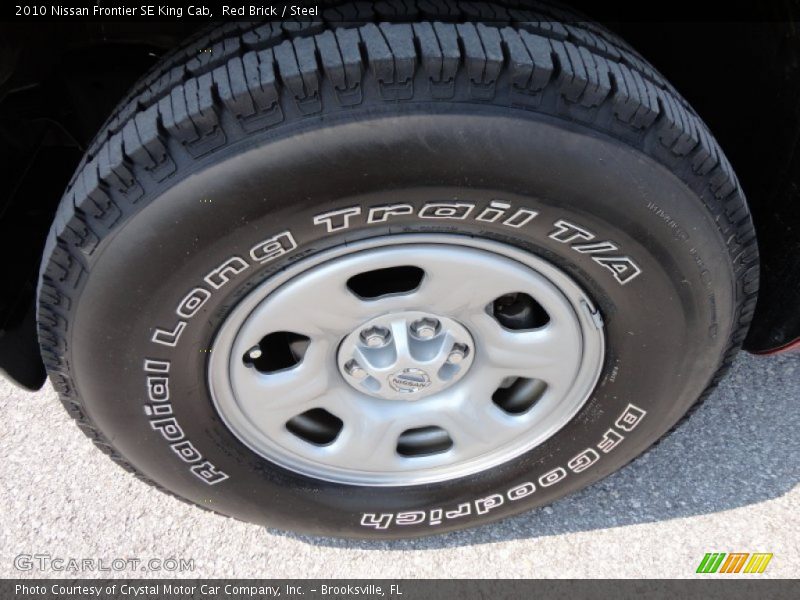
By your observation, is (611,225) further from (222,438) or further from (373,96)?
(222,438)

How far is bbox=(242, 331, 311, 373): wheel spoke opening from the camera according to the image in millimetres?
1675

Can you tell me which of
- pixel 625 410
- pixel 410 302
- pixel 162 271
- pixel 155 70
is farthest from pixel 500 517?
pixel 155 70

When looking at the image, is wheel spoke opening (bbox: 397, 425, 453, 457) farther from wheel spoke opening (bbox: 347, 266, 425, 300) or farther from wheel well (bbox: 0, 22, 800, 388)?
wheel well (bbox: 0, 22, 800, 388)

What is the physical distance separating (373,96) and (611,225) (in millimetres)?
500

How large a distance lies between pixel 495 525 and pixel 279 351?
0.80 m

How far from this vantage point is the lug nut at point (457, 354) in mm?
1616

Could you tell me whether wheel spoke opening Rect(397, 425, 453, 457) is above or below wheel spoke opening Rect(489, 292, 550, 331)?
below

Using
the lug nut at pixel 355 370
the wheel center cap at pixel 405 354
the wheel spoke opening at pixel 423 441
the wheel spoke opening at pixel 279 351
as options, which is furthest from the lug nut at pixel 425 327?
the wheel spoke opening at pixel 423 441

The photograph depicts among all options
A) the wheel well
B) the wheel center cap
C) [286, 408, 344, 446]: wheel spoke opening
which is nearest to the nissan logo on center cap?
the wheel center cap

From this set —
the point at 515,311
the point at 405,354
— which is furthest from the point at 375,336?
the point at 515,311

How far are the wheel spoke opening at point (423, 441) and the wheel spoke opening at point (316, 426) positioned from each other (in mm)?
169

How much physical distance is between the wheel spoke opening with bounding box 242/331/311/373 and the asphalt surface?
0.55 metres
